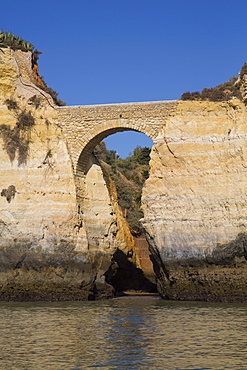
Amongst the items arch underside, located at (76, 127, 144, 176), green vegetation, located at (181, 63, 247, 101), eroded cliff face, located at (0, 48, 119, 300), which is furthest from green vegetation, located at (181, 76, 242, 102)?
eroded cliff face, located at (0, 48, 119, 300)

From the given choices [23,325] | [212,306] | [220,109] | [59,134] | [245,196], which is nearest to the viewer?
[23,325]

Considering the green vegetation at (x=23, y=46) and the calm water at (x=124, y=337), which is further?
the green vegetation at (x=23, y=46)

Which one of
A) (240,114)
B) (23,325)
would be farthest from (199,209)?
(23,325)

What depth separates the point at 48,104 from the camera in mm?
22672

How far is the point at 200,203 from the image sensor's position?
66.1ft

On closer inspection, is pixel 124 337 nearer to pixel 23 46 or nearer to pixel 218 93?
pixel 218 93

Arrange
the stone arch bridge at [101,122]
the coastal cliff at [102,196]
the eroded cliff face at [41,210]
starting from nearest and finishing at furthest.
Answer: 1. the coastal cliff at [102,196]
2. the eroded cliff face at [41,210]
3. the stone arch bridge at [101,122]

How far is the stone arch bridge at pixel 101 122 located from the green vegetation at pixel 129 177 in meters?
5.28

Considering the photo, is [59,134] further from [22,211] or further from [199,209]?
[199,209]

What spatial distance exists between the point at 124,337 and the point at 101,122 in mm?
10536

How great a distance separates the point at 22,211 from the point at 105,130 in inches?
178

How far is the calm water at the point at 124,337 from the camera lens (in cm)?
1050

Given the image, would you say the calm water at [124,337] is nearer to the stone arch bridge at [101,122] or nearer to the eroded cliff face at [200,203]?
the eroded cliff face at [200,203]

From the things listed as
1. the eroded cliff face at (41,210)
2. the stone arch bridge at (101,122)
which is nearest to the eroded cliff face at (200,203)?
the stone arch bridge at (101,122)
